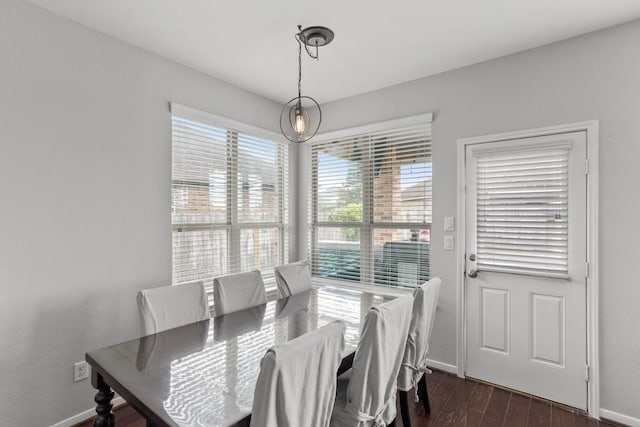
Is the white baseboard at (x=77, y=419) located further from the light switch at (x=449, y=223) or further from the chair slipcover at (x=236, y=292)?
the light switch at (x=449, y=223)

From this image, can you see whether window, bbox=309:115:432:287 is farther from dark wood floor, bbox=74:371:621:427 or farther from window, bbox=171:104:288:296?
dark wood floor, bbox=74:371:621:427

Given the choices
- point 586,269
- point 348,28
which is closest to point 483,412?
Result: point 586,269

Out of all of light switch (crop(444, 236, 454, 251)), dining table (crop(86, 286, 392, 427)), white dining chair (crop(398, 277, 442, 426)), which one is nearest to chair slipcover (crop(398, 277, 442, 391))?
white dining chair (crop(398, 277, 442, 426))

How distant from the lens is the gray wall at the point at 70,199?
1.95 m

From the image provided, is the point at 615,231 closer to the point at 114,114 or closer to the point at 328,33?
the point at 328,33

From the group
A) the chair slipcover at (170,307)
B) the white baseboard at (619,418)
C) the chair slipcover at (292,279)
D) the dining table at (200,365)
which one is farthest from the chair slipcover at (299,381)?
the white baseboard at (619,418)

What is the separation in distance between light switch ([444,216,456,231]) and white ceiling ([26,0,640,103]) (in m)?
1.35

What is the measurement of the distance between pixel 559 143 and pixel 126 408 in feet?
12.3

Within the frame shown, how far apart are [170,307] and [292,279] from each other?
1132 millimetres

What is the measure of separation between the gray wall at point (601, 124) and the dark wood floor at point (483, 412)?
0.32m

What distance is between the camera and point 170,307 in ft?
6.60

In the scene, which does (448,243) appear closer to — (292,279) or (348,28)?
(292,279)

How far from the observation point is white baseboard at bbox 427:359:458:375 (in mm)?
2893

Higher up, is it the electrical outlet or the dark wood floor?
the electrical outlet
